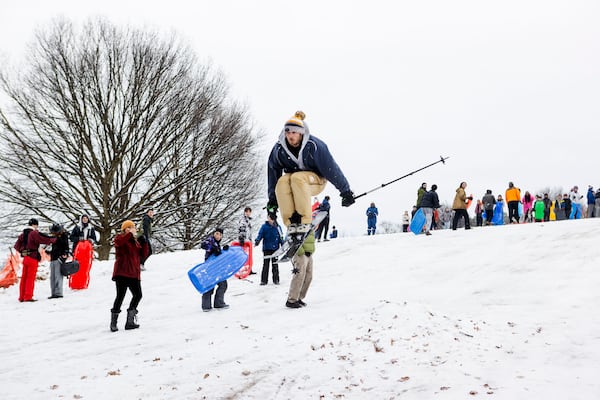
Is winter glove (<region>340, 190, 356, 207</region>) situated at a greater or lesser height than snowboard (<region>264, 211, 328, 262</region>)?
greater

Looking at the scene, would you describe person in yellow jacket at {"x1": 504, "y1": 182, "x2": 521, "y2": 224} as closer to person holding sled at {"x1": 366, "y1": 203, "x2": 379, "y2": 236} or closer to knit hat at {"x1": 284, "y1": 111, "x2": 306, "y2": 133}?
person holding sled at {"x1": 366, "y1": 203, "x2": 379, "y2": 236}

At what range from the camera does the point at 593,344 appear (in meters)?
4.91

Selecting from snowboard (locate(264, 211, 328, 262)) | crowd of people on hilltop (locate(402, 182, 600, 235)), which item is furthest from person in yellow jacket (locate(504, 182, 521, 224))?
snowboard (locate(264, 211, 328, 262))

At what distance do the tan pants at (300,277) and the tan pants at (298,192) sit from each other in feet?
2.75

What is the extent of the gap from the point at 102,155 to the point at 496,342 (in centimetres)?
1942

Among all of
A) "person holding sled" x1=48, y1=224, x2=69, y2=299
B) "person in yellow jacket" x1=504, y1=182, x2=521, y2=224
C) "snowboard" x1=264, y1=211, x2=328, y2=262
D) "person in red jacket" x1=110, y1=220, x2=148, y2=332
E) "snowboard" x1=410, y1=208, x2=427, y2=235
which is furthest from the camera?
"person in yellow jacket" x1=504, y1=182, x2=521, y2=224

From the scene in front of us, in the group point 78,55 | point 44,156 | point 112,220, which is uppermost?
point 78,55

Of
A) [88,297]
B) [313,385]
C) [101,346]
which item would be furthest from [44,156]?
[313,385]

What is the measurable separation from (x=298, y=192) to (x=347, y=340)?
2.19 metres

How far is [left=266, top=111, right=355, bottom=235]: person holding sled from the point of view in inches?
269

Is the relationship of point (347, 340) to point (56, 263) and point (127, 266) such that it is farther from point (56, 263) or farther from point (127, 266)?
point (56, 263)

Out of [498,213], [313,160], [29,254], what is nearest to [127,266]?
[313,160]

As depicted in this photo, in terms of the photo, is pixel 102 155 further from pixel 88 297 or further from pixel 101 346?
pixel 101 346

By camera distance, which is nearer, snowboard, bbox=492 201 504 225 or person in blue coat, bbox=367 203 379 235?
snowboard, bbox=492 201 504 225
